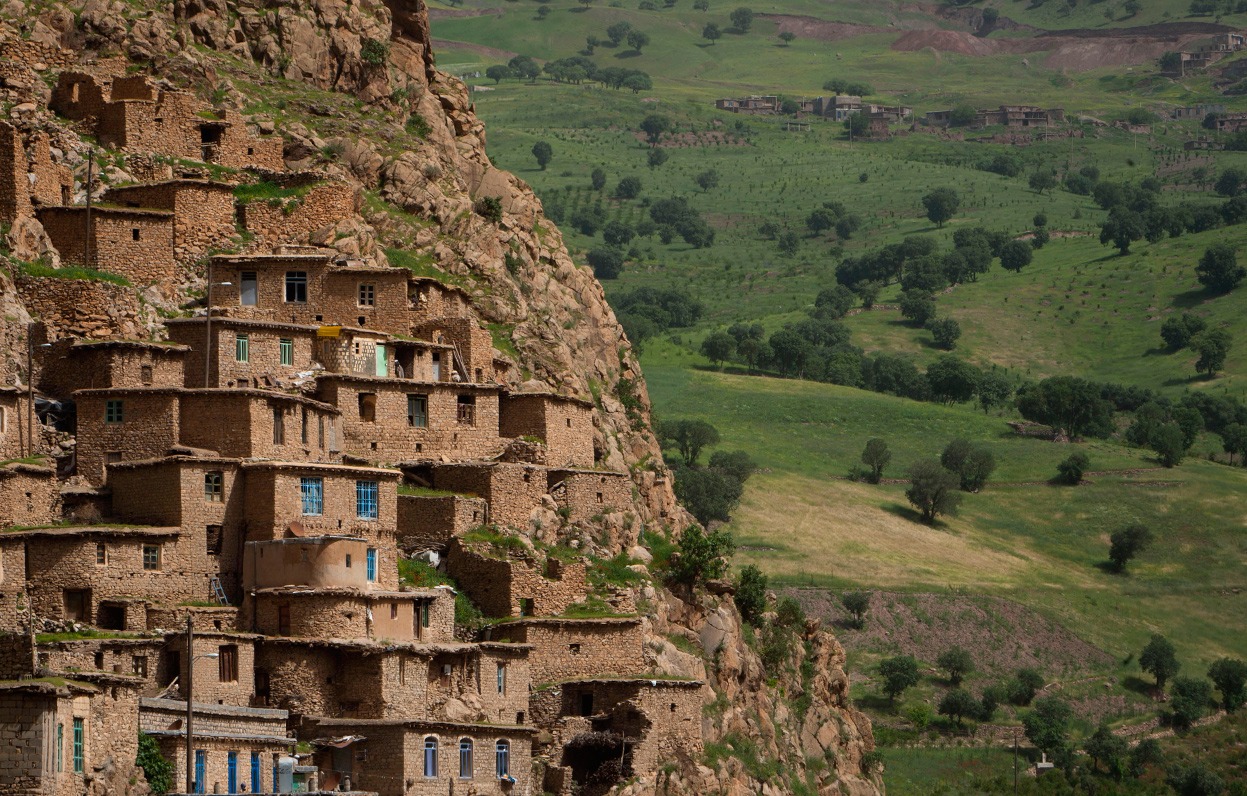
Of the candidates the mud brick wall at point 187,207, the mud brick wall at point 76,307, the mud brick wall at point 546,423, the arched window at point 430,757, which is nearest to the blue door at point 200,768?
the arched window at point 430,757

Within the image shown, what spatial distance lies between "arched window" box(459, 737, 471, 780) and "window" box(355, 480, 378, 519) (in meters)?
8.61

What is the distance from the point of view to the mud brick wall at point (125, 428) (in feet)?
288

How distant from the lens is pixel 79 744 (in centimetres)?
7269

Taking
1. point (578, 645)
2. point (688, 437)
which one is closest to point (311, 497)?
point (578, 645)

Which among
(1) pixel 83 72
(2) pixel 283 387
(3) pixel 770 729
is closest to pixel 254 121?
(1) pixel 83 72

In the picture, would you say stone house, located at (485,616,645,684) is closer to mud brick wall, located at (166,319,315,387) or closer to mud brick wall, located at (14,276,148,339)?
mud brick wall, located at (166,319,315,387)

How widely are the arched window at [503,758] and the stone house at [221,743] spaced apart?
8663 millimetres

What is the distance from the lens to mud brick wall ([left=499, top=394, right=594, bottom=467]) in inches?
3971

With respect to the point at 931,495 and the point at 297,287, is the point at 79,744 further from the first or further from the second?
the point at 931,495

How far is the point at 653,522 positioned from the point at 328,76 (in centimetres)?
2364

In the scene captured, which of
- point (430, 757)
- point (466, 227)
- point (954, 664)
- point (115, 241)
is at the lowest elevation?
point (954, 664)

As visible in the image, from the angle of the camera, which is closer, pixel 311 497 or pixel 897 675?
pixel 311 497

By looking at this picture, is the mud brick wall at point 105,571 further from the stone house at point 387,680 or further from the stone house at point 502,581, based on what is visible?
the stone house at point 502,581

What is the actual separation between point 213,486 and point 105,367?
20.5ft
